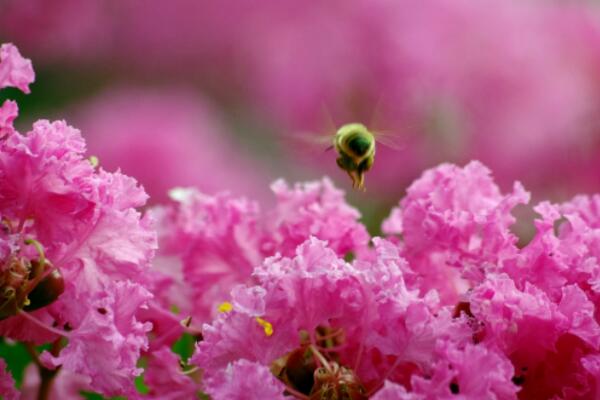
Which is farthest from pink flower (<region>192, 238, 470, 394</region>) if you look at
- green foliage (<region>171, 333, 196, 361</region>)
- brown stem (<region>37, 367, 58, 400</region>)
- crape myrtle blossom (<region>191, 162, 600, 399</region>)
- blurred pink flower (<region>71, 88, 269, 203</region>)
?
blurred pink flower (<region>71, 88, 269, 203</region>)

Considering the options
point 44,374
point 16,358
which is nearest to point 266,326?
point 44,374

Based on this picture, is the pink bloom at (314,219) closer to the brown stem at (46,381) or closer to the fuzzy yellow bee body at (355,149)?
the fuzzy yellow bee body at (355,149)

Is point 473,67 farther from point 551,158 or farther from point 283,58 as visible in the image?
point 283,58

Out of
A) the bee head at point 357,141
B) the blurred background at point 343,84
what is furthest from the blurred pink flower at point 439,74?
the bee head at point 357,141

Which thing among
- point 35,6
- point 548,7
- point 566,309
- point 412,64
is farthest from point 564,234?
point 35,6

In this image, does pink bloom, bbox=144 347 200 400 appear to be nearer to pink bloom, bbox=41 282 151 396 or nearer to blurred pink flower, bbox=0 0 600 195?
pink bloom, bbox=41 282 151 396

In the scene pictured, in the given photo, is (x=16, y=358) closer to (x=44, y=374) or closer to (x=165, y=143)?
(x=44, y=374)
